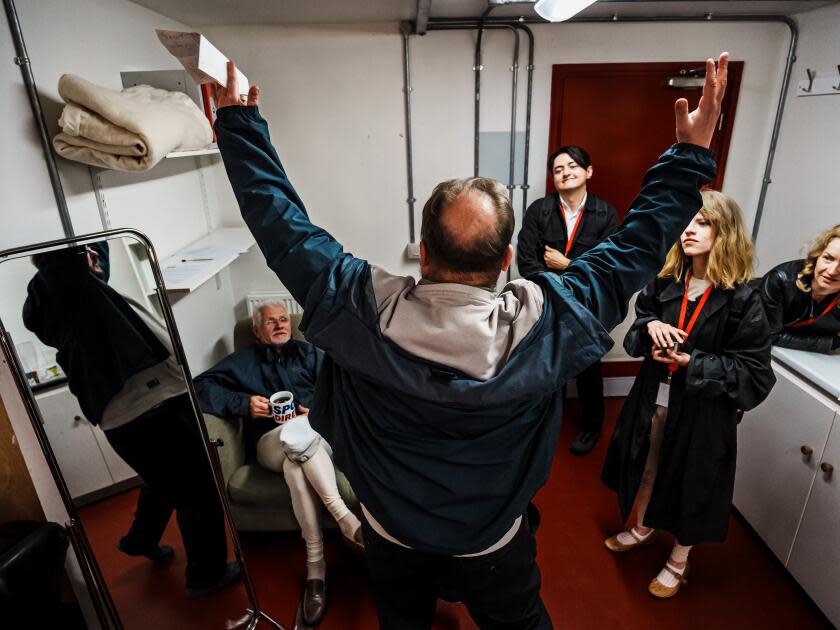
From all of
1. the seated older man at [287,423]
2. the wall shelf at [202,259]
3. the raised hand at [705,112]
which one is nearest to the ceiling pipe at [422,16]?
the wall shelf at [202,259]

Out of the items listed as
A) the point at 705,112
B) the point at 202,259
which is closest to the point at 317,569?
the point at 202,259

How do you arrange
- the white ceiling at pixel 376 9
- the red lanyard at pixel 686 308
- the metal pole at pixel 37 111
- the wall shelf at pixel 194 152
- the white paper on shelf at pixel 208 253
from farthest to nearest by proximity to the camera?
the white paper on shelf at pixel 208 253 → the white ceiling at pixel 376 9 → the wall shelf at pixel 194 152 → the red lanyard at pixel 686 308 → the metal pole at pixel 37 111

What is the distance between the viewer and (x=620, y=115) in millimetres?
3270

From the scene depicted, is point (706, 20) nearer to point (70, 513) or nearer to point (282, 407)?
point (282, 407)

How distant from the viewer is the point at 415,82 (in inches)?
125

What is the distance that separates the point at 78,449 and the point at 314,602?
3.60 feet

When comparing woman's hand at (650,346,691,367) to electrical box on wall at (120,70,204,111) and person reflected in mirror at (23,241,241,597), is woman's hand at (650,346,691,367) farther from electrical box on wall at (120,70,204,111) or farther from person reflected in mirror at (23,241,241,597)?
electrical box on wall at (120,70,204,111)

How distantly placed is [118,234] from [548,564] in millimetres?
2155

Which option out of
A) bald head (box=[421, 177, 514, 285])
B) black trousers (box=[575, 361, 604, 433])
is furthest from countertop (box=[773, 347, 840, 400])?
bald head (box=[421, 177, 514, 285])

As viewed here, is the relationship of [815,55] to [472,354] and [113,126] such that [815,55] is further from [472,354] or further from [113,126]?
[113,126]

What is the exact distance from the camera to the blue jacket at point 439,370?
0.95 m

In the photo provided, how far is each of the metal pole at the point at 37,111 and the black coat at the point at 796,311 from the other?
107 inches

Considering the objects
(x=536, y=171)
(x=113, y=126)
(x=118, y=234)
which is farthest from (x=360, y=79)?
(x=118, y=234)

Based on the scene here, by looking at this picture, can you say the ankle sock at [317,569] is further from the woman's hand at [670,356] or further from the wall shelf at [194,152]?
the wall shelf at [194,152]
